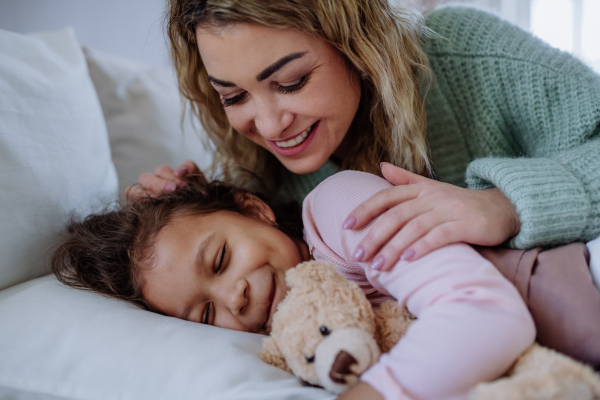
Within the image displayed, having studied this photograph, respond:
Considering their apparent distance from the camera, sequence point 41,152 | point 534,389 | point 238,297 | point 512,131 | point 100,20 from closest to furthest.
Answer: point 534,389 < point 238,297 < point 41,152 < point 512,131 < point 100,20

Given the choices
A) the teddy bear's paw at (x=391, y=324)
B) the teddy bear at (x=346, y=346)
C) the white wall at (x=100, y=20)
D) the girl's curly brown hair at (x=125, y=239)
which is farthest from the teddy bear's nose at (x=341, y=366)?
the white wall at (x=100, y=20)

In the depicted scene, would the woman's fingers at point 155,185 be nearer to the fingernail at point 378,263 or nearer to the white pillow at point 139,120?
the white pillow at point 139,120

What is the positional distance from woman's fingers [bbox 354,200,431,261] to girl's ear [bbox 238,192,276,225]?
44cm

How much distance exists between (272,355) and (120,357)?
0.80ft

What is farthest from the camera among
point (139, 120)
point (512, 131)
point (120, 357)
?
point (139, 120)

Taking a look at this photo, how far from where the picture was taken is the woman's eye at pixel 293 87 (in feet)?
2.97

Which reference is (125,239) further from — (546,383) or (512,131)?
(512,131)

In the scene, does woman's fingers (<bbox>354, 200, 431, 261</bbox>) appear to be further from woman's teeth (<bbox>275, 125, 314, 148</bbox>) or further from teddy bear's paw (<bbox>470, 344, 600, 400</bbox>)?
woman's teeth (<bbox>275, 125, 314, 148</bbox>)

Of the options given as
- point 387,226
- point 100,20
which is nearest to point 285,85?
point 387,226

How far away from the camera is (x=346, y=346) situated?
0.52 m

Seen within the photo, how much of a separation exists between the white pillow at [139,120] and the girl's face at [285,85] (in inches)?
20.0

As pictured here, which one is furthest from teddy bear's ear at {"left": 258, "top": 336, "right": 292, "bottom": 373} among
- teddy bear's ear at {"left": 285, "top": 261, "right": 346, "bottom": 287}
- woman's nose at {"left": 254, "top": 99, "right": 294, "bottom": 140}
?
woman's nose at {"left": 254, "top": 99, "right": 294, "bottom": 140}

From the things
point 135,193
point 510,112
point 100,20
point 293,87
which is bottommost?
point 135,193

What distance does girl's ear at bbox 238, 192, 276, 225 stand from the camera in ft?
3.51
